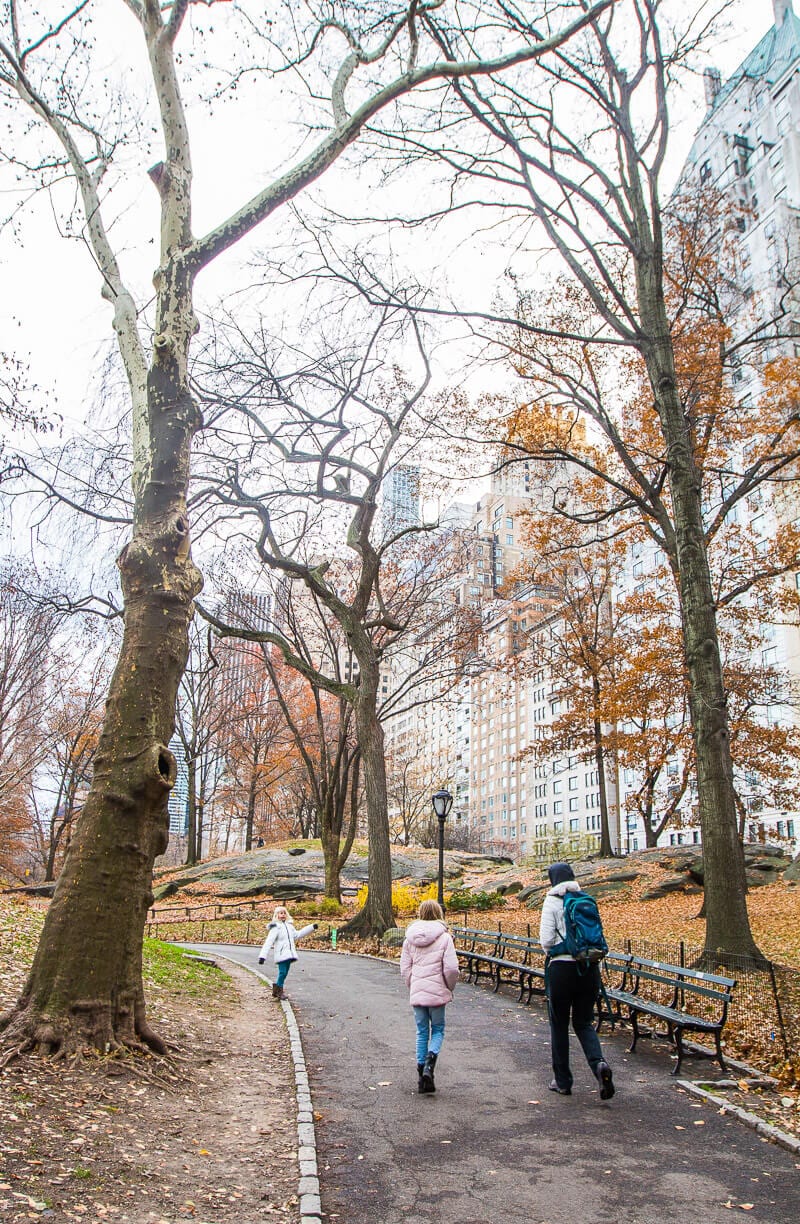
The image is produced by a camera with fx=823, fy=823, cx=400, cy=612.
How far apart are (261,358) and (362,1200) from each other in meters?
13.9

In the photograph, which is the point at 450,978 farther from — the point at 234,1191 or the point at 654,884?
the point at 654,884

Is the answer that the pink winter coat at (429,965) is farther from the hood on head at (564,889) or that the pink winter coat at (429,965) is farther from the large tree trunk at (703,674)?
the large tree trunk at (703,674)

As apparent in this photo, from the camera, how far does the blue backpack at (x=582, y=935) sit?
250 inches

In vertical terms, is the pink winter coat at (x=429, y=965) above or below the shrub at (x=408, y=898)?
above

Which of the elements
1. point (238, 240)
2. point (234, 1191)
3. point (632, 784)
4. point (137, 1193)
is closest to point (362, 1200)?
point (234, 1191)

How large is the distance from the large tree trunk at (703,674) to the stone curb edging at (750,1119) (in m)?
4.25

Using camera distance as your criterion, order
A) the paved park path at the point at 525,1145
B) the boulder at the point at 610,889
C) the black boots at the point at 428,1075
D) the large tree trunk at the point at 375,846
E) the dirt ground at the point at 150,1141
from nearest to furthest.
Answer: the dirt ground at the point at 150,1141, the paved park path at the point at 525,1145, the black boots at the point at 428,1075, the large tree trunk at the point at 375,846, the boulder at the point at 610,889

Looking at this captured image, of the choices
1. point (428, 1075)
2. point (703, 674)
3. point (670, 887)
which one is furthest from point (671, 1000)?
point (670, 887)

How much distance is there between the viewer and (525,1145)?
17.2ft

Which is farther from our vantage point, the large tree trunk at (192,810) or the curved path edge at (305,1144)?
the large tree trunk at (192,810)

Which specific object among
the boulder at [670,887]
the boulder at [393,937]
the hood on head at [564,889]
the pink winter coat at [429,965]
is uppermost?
the hood on head at [564,889]

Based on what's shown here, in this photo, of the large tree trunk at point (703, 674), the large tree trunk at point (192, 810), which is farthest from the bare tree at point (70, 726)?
the large tree trunk at point (703, 674)

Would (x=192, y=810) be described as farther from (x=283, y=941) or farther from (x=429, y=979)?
(x=429, y=979)

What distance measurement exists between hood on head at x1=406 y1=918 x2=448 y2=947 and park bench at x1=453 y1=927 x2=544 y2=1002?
4.49 metres
